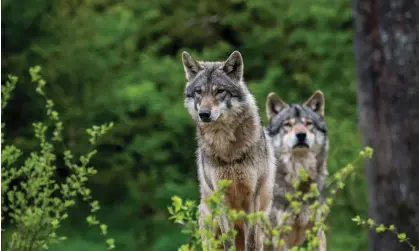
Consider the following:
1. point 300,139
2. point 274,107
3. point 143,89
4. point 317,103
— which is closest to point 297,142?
point 300,139

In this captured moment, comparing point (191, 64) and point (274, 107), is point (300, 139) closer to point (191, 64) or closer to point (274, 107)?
point (274, 107)

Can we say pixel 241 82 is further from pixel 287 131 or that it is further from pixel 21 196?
pixel 287 131

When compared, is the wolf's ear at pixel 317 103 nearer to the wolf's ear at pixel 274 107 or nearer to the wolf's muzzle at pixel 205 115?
the wolf's ear at pixel 274 107

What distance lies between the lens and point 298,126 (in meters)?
11.9

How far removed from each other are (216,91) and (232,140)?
0.38 meters

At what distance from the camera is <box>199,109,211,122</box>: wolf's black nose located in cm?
848

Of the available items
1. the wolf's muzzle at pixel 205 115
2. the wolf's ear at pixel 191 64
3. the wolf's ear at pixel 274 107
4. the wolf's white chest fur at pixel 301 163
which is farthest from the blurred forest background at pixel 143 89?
the wolf's muzzle at pixel 205 115

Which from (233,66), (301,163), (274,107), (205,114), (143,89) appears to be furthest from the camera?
(143,89)

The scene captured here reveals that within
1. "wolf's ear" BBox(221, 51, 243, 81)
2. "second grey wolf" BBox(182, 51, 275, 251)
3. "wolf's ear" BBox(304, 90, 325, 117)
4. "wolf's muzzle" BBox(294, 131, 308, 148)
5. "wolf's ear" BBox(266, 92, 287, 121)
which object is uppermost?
"wolf's ear" BBox(266, 92, 287, 121)

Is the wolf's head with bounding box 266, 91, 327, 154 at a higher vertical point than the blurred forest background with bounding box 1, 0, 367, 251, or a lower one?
lower

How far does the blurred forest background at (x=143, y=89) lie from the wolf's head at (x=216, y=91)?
13.8 m

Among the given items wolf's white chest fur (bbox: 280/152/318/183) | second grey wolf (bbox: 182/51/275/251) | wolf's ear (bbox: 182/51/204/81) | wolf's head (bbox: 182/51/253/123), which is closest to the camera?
wolf's head (bbox: 182/51/253/123)

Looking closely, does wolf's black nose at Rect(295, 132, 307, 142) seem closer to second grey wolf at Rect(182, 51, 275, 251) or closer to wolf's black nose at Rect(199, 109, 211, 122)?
second grey wolf at Rect(182, 51, 275, 251)

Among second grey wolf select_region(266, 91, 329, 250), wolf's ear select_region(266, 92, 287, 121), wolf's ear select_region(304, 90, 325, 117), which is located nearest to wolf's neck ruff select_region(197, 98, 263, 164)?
second grey wolf select_region(266, 91, 329, 250)
